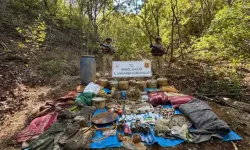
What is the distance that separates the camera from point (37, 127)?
2.57m

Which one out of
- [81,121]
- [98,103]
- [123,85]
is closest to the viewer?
[81,121]

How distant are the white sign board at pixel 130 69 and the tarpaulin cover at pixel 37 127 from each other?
6.58 feet

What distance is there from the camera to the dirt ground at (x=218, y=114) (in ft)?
7.38

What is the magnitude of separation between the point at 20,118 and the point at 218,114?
3858mm

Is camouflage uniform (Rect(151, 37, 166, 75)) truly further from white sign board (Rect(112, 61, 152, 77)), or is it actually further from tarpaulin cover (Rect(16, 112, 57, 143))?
tarpaulin cover (Rect(16, 112, 57, 143))

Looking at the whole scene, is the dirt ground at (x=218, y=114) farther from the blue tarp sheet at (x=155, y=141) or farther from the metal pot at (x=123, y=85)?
the metal pot at (x=123, y=85)

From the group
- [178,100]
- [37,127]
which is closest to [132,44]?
[178,100]

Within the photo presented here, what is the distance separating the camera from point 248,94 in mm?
4312

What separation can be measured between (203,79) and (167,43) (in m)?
2.76

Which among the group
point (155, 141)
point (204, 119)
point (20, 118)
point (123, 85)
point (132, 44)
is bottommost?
point (155, 141)

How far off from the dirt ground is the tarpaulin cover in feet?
0.49

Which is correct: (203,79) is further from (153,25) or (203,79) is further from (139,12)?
(139,12)

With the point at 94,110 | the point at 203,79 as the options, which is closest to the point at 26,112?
the point at 94,110

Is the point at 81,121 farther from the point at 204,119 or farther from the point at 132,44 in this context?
the point at 132,44
